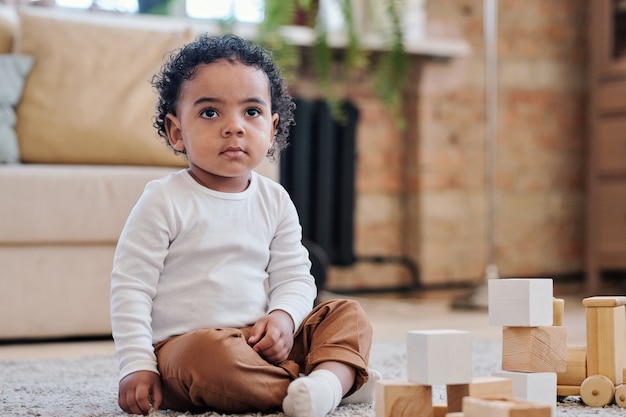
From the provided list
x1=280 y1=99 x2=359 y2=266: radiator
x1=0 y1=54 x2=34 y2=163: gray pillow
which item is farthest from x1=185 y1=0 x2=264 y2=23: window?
x1=0 y1=54 x2=34 y2=163: gray pillow

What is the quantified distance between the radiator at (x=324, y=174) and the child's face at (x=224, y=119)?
190 centimetres

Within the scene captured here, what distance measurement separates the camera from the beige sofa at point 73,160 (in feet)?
6.48

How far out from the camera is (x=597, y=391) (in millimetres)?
1179

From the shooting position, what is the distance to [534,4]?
3586 millimetres

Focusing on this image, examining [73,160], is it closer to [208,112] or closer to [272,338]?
[208,112]

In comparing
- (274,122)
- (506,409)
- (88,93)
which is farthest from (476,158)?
(506,409)

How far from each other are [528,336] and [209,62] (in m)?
0.54

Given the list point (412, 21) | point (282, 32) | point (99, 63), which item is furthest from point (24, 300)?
point (412, 21)

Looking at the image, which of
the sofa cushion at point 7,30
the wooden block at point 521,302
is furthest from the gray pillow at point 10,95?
the wooden block at point 521,302

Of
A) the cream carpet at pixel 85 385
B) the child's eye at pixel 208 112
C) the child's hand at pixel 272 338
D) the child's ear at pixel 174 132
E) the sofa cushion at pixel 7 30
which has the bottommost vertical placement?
the cream carpet at pixel 85 385

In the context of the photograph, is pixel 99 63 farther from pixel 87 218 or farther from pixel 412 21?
pixel 412 21

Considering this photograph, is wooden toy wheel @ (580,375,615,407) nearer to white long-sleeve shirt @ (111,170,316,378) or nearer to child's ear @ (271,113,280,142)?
white long-sleeve shirt @ (111,170,316,378)

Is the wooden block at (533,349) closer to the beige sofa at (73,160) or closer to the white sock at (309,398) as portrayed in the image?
the white sock at (309,398)

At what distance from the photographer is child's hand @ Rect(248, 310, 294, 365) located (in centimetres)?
110
